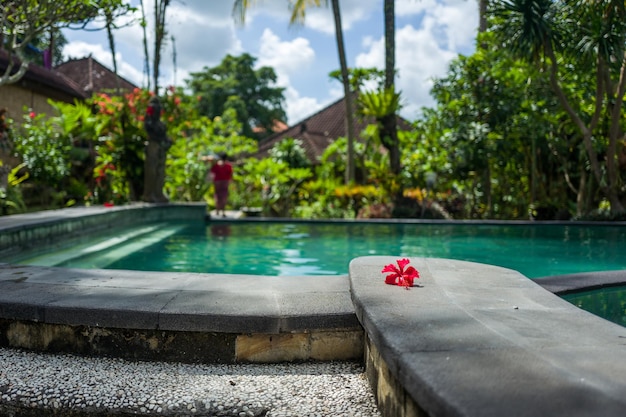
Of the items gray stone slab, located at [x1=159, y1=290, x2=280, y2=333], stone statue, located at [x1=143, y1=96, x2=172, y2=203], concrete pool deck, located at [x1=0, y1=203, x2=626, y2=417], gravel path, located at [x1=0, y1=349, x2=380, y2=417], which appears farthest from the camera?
stone statue, located at [x1=143, y1=96, x2=172, y2=203]

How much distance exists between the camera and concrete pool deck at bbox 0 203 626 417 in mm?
1625

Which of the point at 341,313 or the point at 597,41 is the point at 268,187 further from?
the point at 341,313

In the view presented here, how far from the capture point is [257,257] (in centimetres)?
745

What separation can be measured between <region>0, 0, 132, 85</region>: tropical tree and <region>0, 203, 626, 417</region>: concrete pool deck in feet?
19.3

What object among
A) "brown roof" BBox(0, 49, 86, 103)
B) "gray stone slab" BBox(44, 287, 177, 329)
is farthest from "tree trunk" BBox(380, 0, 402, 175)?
"gray stone slab" BBox(44, 287, 177, 329)

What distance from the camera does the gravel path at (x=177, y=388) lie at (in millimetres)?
2307

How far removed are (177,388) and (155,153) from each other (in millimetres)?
9913

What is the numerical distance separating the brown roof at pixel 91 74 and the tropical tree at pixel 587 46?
60.4 ft

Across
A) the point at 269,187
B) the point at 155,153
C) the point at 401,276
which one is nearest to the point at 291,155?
the point at 269,187

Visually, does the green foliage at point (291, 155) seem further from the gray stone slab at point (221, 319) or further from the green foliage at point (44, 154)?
the gray stone slab at point (221, 319)

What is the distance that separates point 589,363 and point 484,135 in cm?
1189

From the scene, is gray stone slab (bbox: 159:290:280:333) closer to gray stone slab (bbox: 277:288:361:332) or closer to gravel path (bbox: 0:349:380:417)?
gray stone slab (bbox: 277:288:361:332)

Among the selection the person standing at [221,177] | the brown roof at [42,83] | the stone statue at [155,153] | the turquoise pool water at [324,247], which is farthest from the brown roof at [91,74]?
the turquoise pool water at [324,247]

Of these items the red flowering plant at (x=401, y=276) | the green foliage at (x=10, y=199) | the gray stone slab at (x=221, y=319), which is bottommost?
the gray stone slab at (x=221, y=319)
